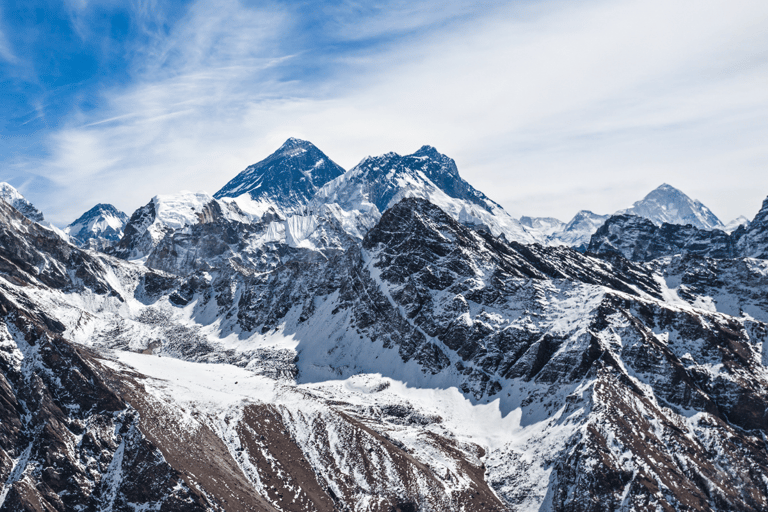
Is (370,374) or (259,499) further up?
(370,374)

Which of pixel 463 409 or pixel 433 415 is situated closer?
pixel 433 415

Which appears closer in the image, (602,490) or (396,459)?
(602,490)

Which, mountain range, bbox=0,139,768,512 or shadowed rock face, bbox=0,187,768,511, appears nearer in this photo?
mountain range, bbox=0,139,768,512

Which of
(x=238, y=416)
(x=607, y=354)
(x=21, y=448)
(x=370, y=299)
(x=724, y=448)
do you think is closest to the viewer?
(x=21, y=448)

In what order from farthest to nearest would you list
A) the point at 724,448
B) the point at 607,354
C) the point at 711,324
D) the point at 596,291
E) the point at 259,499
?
1. the point at 596,291
2. the point at 711,324
3. the point at 607,354
4. the point at 724,448
5. the point at 259,499

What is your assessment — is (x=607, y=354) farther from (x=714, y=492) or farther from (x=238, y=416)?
(x=238, y=416)

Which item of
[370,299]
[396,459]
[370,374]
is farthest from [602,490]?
[370,299]

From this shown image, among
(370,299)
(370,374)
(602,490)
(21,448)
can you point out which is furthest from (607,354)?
(21,448)

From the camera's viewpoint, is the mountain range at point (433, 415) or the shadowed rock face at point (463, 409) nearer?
the mountain range at point (433, 415)

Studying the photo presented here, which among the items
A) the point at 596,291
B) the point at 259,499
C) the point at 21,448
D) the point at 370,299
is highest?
the point at 370,299

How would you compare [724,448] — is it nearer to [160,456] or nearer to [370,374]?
[370,374]
